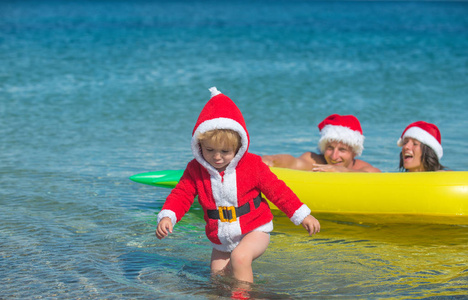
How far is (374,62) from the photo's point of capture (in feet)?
57.0

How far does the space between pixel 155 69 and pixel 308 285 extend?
39.2 feet

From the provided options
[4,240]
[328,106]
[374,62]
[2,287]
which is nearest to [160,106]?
[328,106]

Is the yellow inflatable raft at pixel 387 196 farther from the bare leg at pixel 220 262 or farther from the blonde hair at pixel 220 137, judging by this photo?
the blonde hair at pixel 220 137

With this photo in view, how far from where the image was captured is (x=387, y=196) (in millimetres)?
4301

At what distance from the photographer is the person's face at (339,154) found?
523 cm

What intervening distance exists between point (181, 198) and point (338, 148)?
231 centimetres

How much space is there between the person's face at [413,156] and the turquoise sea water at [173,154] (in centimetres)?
72

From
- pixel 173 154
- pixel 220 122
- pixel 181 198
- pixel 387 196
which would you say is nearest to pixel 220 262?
pixel 181 198

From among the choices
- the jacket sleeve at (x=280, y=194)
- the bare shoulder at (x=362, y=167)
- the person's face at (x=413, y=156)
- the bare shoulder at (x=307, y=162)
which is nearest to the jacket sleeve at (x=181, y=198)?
the jacket sleeve at (x=280, y=194)

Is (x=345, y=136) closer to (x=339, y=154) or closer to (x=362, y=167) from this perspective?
(x=339, y=154)

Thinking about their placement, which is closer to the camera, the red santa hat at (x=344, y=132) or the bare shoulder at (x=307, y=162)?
the red santa hat at (x=344, y=132)

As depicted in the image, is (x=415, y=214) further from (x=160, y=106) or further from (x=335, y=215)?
(x=160, y=106)

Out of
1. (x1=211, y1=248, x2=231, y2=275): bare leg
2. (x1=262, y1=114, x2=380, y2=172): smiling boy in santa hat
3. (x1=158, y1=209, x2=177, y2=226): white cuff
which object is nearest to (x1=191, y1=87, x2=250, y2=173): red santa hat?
(x1=158, y1=209, x2=177, y2=226): white cuff

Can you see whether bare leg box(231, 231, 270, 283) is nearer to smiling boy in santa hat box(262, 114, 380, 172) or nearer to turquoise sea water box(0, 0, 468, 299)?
turquoise sea water box(0, 0, 468, 299)
